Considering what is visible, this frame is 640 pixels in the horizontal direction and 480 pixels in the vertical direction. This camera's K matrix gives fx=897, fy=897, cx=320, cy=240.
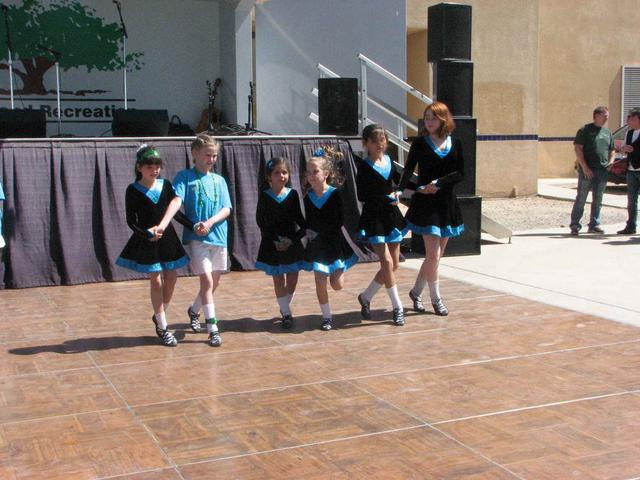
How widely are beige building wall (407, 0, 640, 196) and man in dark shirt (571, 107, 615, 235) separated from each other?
212 inches

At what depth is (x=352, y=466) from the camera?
14.1 feet

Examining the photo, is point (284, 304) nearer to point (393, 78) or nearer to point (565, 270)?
point (565, 270)

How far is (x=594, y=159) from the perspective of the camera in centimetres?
1261

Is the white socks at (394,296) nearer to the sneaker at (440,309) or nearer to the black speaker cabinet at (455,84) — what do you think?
the sneaker at (440,309)

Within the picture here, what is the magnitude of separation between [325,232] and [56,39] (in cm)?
934

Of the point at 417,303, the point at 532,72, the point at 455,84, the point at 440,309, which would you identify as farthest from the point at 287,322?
the point at 532,72

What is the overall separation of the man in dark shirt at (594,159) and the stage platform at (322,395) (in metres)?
5.07

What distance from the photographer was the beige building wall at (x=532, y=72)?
59.3 feet

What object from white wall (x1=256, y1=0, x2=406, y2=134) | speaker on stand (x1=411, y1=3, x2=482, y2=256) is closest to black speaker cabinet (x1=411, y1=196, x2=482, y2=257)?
speaker on stand (x1=411, y1=3, x2=482, y2=256)

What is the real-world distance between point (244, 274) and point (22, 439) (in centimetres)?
534

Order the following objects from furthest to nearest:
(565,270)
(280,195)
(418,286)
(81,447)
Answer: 1. (565,270)
2. (418,286)
3. (280,195)
4. (81,447)

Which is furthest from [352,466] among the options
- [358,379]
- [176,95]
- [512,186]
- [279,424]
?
[512,186]

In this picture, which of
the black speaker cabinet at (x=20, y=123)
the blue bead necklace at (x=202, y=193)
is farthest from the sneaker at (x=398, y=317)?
the black speaker cabinet at (x=20, y=123)

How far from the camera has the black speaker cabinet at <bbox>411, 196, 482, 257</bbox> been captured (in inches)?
431
